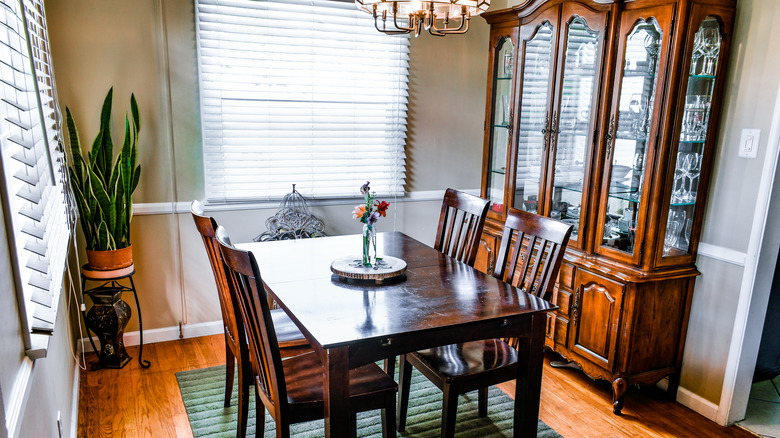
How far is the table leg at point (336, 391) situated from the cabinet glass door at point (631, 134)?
1.69 metres

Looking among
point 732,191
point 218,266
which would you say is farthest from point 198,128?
point 732,191

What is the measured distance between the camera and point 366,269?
2.28 metres

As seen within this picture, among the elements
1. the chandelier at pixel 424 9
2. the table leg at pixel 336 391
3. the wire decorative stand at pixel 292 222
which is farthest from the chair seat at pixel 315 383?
the wire decorative stand at pixel 292 222

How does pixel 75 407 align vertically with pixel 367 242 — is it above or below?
below

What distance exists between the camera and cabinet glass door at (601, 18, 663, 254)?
101 inches

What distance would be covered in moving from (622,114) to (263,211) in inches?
84.7

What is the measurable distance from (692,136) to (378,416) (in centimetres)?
196

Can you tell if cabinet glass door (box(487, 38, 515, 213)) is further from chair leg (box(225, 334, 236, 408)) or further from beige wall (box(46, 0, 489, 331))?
chair leg (box(225, 334, 236, 408))

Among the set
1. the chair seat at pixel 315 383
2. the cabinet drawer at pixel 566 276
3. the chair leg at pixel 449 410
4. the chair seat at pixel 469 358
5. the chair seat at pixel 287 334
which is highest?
the cabinet drawer at pixel 566 276

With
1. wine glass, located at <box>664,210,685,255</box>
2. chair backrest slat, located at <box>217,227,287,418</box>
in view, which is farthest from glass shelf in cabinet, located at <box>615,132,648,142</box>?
chair backrest slat, located at <box>217,227,287,418</box>

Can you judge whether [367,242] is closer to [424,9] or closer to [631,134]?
[424,9]

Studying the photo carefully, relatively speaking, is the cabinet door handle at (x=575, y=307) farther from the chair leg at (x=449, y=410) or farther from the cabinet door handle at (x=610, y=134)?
the chair leg at (x=449, y=410)

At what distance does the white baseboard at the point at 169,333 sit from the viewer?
3271 mm

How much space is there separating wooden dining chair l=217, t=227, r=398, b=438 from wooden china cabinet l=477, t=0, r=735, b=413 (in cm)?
131
